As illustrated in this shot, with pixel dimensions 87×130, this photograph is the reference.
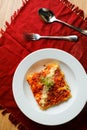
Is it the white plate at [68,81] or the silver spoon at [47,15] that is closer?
the white plate at [68,81]

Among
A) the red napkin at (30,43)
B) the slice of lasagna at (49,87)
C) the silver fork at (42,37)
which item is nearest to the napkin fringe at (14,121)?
the red napkin at (30,43)

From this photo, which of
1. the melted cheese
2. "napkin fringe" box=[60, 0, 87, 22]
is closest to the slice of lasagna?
the melted cheese

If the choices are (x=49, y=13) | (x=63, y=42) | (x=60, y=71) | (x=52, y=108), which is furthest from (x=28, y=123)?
(x=49, y=13)

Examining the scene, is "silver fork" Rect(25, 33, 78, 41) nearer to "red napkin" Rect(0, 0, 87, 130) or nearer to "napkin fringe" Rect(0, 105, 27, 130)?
"red napkin" Rect(0, 0, 87, 130)

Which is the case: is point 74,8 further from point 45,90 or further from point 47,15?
point 45,90

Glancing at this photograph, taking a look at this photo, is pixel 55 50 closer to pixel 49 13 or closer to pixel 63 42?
pixel 63 42

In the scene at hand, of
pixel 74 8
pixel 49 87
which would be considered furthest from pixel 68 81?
pixel 74 8

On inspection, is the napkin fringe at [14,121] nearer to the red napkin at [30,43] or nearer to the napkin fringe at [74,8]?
the red napkin at [30,43]
